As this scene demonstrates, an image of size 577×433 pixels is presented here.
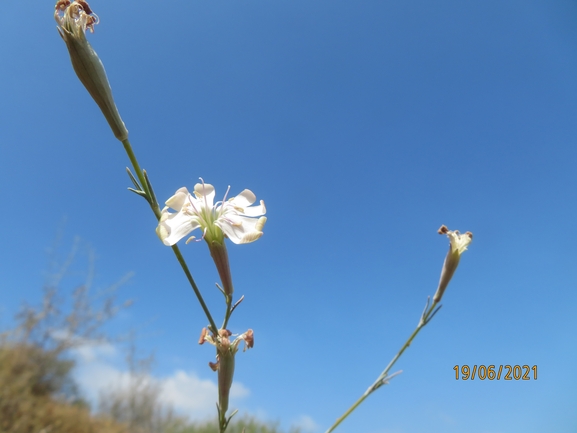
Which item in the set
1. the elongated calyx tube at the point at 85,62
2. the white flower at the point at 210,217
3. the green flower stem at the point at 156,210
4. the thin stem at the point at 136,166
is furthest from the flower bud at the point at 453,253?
the elongated calyx tube at the point at 85,62

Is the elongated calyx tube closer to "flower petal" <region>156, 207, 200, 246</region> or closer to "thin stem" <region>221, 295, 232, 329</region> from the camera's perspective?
"flower petal" <region>156, 207, 200, 246</region>

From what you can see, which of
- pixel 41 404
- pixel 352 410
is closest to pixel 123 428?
pixel 41 404

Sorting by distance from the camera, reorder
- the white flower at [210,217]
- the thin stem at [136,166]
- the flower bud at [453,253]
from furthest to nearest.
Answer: the flower bud at [453,253] → the white flower at [210,217] → the thin stem at [136,166]

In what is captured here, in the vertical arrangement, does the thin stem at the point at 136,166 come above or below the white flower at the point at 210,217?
below

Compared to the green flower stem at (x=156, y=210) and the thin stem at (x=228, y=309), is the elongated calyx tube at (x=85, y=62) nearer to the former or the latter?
the green flower stem at (x=156, y=210)

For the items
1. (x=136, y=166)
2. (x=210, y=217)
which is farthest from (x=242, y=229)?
(x=136, y=166)

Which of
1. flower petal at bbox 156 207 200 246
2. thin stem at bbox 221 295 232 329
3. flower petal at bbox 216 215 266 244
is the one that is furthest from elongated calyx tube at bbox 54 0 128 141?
thin stem at bbox 221 295 232 329

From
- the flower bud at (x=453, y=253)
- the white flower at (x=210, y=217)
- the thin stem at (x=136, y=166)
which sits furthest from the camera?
the flower bud at (x=453, y=253)

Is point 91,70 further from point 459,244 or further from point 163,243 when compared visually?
point 459,244
